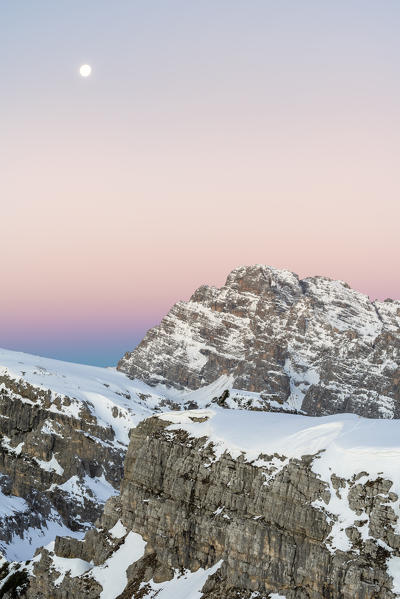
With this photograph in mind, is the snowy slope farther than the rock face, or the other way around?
the snowy slope

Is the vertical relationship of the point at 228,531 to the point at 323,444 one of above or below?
below

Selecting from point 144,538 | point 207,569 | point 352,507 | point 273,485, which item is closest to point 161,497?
point 144,538

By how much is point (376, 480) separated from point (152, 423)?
183 feet

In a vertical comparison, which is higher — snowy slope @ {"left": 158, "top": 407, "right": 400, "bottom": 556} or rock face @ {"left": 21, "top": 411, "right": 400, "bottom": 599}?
snowy slope @ {"left": 158, "top": 407, "right": 400, "bottom": 556}

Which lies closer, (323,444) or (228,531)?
(228,531)

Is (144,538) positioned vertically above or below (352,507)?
below

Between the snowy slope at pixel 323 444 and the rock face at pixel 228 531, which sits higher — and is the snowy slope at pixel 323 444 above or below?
above

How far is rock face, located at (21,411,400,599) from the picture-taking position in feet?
317

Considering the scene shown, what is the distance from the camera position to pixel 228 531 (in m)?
111

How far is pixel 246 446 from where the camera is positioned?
12181cm

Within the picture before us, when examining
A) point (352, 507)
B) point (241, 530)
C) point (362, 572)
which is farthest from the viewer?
point (241, 530)

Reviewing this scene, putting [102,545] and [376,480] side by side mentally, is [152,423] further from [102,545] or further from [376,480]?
[376,480]

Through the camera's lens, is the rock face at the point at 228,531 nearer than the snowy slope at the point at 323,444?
Yes

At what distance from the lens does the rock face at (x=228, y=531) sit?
317ft
